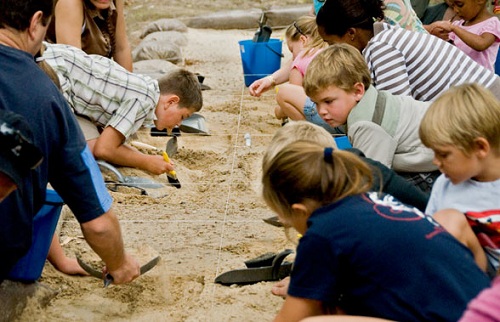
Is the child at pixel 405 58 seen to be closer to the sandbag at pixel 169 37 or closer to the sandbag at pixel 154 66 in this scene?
the sandbag at pixel 154 66

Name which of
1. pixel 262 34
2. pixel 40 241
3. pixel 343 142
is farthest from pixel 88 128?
pixel 262 34

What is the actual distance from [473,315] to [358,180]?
68 cm

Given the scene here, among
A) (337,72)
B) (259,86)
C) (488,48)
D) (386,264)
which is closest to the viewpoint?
(386,264)

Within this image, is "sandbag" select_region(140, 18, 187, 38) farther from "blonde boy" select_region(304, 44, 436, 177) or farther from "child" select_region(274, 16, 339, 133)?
"blonde boy" select_region(304, 44, 436, 177)

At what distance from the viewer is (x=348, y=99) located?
3490 mm

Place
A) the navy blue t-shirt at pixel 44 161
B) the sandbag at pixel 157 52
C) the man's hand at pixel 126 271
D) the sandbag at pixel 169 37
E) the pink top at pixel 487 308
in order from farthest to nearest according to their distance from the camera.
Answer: the sandbag at pixel 169 37 < the sandbag at pixel 157 52 < the man's hand at pixel 126 271 < the navy blue t-shirt at pixel 44 161 < the pink top at pixel 487 308

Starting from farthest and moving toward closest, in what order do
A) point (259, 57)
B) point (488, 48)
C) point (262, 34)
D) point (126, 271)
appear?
point (262, 34)
point (259, 57)
point (488, 48)
point (126, 271)

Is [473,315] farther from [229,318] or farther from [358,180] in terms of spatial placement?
[229,318]

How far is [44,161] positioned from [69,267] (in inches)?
44.0

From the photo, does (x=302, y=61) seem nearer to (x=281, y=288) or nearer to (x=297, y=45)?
(x=297, y=45)

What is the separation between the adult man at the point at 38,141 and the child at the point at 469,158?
1.03m

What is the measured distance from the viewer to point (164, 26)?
9227 mm

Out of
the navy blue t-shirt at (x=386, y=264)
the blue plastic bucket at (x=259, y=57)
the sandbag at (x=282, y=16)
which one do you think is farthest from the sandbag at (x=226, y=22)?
the navy blue t-shirt at (x=386, y=264)

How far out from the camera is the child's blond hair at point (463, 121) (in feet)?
8.13
